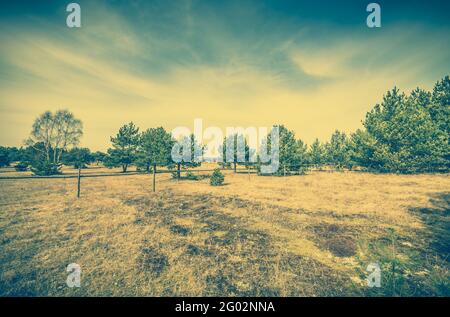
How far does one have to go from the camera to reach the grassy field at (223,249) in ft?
18.2

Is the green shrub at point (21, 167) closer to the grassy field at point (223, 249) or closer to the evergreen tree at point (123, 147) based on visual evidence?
the evergreen tree at point (123, 147)

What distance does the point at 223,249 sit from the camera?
7938mm

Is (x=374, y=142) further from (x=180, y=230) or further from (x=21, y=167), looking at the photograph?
(x=21, y=167)

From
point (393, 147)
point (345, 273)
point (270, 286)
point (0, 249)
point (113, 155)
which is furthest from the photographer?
point (113, 155)

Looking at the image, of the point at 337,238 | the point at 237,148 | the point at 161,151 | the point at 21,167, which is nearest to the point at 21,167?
the point at 21,167

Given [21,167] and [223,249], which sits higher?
[21,167]

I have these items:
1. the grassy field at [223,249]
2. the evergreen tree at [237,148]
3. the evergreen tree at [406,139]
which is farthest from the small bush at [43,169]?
the evergreen tree at [406,139]

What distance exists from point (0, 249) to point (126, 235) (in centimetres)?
439

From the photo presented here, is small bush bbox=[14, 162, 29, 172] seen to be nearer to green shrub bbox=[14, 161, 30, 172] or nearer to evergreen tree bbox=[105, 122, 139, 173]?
green shrub bbox=[14, 161, 30, 172]

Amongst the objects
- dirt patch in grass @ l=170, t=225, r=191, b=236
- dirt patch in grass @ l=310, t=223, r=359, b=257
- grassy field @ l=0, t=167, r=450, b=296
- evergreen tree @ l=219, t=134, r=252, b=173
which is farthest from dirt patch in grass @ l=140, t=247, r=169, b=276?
evergreen tree @ l=219, t=134, r=252, b=173

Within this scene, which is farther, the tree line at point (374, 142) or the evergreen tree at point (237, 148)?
the evergreen tree at point (237, 148)

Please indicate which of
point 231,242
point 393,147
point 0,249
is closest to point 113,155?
point 0,249

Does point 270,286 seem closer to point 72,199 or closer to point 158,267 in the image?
point 158,267

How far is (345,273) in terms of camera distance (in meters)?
6.30
